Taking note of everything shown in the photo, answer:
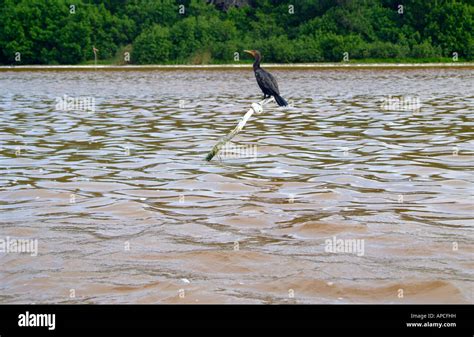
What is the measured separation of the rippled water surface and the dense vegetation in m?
43.1

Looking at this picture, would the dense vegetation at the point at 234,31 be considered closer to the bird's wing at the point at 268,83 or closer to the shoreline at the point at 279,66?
the shoreline at the point at 279,66

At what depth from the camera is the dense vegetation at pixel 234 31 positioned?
59719mm

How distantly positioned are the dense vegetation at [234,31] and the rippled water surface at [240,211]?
43109 millimetres

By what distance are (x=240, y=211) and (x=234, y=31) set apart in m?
56.8

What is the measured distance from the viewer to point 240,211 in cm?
845

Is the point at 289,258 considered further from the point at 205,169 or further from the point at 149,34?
the point at 149,34

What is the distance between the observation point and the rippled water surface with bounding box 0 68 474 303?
5918mm

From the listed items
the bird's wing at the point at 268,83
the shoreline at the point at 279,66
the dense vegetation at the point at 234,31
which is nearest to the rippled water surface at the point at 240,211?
the bird's wing at the point at 268,83

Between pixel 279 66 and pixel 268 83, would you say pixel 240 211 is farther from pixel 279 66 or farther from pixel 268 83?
pixel 279 66
